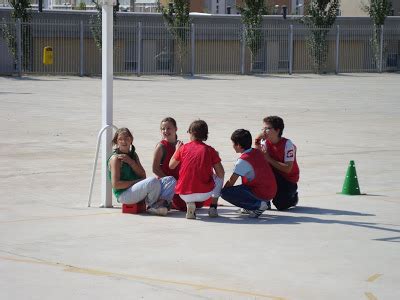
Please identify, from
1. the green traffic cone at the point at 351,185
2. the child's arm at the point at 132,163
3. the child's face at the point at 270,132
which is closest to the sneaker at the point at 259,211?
the child's face at the point at 270,132

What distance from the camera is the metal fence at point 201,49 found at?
46.0m

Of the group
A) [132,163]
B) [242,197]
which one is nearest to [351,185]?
[242,197]

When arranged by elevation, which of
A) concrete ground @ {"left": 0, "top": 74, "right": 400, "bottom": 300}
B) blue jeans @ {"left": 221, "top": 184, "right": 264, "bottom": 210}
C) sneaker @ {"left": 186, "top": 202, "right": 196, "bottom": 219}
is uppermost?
blue jeans @ {"left": 221, "top": 184, "right": 264, "bottom": 210}

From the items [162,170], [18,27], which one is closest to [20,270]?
[162,170]

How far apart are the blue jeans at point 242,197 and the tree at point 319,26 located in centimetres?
4065

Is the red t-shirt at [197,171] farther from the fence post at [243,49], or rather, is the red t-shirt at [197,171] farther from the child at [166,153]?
the fence post at [243,49]

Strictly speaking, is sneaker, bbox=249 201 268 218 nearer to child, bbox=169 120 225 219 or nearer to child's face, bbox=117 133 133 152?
child, bbox=169 120 225 219

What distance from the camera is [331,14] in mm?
51656

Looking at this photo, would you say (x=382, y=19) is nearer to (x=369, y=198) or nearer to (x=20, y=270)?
(x=369, y=198)

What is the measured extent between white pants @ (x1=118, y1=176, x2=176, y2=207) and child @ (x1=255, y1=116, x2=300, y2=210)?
47.9 inches

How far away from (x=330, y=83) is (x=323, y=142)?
75.0 feet

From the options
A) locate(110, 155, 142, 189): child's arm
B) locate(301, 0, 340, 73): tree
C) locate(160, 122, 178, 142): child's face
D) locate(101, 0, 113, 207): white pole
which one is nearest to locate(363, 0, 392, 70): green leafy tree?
locate(301, 0, 340, 73): tree

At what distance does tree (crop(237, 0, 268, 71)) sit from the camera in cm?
5025

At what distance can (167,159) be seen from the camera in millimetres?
11492
